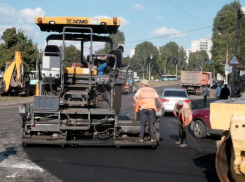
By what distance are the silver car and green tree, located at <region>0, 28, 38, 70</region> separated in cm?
1986

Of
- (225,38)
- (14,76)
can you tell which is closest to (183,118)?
(14,76)

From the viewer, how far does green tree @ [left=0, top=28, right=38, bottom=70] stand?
35534mm

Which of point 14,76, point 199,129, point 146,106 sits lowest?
point 199,129

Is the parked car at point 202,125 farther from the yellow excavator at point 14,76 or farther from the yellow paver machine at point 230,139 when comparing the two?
the yellow excavator at point 14,76

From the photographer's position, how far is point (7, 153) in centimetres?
877

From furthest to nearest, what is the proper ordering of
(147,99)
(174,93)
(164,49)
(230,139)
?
(164,49)
(174,93)
(147,99)
(230,139)

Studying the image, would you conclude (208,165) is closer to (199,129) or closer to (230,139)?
(230,139)

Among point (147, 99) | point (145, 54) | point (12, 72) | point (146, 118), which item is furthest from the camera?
point (145, 54)

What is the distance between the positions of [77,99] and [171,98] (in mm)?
9421

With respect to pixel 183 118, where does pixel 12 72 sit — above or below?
above

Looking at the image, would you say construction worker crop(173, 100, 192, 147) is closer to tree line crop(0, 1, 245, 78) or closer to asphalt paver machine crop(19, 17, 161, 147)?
asphalt paver machine crop(19, 17, 161, 147)

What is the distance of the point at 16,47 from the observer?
35.8 meters

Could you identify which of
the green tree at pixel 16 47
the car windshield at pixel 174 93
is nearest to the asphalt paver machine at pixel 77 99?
the car windshield at pixel 174 93

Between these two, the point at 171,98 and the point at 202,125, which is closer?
the point at 202,125
